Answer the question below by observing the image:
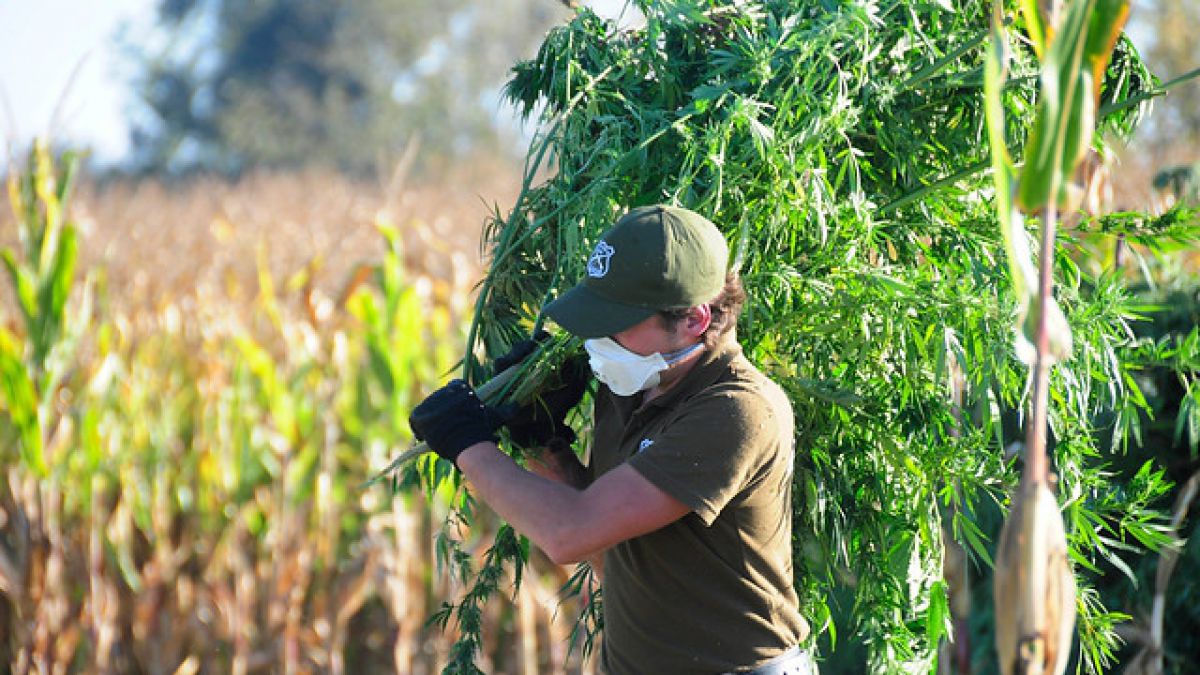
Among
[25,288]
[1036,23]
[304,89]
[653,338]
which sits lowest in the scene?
[653,338]

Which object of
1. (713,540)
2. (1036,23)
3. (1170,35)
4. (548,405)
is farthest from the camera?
(1170,35)

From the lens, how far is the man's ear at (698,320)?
7.34ft

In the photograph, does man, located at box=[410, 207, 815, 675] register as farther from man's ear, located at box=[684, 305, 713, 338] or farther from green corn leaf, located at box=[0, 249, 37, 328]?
green corn leaf, located at box=[0, 249, 37, 328]

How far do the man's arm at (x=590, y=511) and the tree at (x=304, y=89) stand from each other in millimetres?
30413

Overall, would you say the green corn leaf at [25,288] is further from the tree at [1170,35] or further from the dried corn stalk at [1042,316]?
the tree at [1170,35]

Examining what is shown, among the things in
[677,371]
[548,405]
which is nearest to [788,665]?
[677,371]

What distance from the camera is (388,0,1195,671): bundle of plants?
2334 mm

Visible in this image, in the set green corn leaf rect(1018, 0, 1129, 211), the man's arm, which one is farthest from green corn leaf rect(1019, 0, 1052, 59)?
the man's arm

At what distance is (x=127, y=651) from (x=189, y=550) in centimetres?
45

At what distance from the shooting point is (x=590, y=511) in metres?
2.10

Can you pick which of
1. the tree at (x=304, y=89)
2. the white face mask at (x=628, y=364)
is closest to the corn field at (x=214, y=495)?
the white face mask at (x=628, y=364)

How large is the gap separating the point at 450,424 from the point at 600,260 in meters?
0.43

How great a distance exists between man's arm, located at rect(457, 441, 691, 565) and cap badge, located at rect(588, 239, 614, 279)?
0.35 metres

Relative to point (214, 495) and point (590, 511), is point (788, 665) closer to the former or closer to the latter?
point (590, 511)
